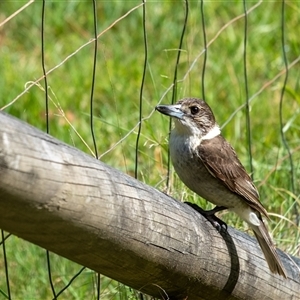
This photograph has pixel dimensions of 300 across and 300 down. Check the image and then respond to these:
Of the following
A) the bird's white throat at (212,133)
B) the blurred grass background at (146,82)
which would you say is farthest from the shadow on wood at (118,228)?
the blurred grass background at (146,82)

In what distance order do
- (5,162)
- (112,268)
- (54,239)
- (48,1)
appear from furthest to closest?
(48,1) → (112,268) → (54,239) → (5,162)

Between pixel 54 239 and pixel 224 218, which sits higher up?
pixel 54 239

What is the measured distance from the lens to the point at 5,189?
2.64 m

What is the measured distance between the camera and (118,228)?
3.09 metres

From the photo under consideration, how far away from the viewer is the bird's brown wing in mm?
4262

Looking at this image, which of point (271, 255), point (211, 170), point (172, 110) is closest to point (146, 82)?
point (172, 110)

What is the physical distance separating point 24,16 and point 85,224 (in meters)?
4.92

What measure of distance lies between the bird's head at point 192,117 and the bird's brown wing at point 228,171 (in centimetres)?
10

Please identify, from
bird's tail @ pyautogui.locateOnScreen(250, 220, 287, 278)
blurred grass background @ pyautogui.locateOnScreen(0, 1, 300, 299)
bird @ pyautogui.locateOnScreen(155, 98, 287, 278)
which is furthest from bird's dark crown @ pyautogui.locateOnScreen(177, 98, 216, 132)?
bird's tail @ pyautogui.locateOnScreen(250, 220, 287, 278)

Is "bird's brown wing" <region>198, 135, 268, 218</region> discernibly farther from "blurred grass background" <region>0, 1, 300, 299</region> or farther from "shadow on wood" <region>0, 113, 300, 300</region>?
"blurred grass background" <region>0, 1, 300, 299</region>

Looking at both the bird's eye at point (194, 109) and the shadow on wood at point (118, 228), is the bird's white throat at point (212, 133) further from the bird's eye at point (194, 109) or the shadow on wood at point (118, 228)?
the shadow on wood at point (118, 228)

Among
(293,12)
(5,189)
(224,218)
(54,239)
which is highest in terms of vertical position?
(293,12)

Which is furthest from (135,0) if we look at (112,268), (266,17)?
(112,268)

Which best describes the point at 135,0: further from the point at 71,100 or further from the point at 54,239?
the point at 54,239
